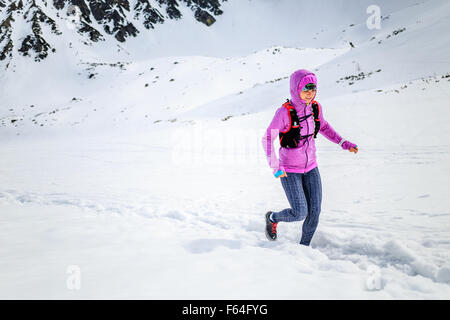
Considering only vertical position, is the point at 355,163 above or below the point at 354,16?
below

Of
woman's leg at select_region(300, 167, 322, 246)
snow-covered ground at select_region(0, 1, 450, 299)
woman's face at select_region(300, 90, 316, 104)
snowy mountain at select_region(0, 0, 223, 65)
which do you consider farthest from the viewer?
snowy mountain at select_region(0, 0, 223, 65)

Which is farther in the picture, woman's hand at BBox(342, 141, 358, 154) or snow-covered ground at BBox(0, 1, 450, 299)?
woman's hand at BBox(342, 141, 358, 154)

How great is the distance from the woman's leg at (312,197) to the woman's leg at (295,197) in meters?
0.11

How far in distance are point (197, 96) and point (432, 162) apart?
21165 mm

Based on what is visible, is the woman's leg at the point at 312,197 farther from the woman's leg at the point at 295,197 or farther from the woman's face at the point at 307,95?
the woman's face at the point at 307,95

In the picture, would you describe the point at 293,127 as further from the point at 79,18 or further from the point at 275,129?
Answer: the point at 79,18

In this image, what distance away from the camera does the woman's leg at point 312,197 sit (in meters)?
3.28

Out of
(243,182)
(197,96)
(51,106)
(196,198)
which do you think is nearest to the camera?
(196,198)

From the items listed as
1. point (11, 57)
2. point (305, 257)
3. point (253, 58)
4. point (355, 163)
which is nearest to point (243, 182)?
point (355, 163)

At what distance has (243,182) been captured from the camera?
6664mm

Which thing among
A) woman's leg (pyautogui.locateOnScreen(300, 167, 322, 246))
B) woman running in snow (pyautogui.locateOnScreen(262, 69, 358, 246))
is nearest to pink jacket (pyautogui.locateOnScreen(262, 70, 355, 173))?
woman running in snow (pyautogui.locateOnScreen(262, 69, 358, 246))

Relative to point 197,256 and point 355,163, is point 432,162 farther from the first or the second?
point 197,256

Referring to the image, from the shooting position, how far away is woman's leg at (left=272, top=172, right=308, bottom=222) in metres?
3.15

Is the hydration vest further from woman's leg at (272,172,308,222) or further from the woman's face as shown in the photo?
woman's leg at (272,172,308,222)
